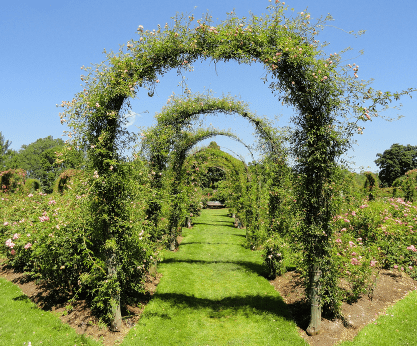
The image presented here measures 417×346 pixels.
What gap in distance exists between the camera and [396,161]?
44.4 m

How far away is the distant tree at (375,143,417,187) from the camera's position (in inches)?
1721

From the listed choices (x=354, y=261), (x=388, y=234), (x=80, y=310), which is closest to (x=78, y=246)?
(x=80, y=310)

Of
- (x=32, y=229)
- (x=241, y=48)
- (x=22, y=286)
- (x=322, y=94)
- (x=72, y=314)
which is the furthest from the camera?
(x=22, y=286)

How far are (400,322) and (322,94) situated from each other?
423cm

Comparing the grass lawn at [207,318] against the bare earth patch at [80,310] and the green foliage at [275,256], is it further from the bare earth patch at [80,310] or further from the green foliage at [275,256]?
the green foliage at [275,256]

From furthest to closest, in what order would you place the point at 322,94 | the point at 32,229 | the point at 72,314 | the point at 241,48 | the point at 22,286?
the point at 22,286, the point at 32,229, the point at 72,314, the point at 241,48, the point at 322,94

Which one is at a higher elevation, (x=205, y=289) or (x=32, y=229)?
(x=32, y=229)

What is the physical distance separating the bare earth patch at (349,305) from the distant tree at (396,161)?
149ft

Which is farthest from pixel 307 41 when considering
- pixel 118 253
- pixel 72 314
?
pixel 72 314

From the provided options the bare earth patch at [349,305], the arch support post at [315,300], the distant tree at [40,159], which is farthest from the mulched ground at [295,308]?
the distant tree at [40,159]

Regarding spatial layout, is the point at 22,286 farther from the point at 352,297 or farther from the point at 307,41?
the point at 307,41

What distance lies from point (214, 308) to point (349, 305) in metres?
2.72

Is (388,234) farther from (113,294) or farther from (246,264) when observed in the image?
(113,294)

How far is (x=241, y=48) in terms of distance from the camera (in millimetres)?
4480
